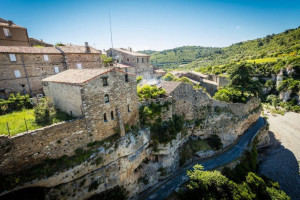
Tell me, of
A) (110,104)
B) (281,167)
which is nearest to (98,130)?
(110,104)

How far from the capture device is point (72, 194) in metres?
12.4

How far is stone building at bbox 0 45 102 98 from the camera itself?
20.0 meters

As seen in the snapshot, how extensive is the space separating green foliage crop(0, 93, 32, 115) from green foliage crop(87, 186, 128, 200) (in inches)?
538

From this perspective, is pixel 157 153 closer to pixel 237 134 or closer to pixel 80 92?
pixel 80 92

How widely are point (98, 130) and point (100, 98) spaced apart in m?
3.24

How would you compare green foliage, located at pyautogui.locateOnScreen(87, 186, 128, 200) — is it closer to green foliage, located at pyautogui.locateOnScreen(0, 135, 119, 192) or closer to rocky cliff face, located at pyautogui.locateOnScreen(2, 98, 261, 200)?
rocky cliff face, located at pyautogui.locateOnScreen(2, 98, 261, 200)

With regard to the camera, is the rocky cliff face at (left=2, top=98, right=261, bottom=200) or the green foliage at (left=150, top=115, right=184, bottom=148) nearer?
the rocky cliff face at (left=2, top=98, right=261, bottom=200)

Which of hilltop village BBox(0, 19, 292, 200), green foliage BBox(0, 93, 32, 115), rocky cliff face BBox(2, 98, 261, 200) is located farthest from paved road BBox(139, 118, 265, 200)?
green foliage BBox(0, 93, 32, 115)

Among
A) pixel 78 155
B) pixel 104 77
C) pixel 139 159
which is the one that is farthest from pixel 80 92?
pixel 139 159

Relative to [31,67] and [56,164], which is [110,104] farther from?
[31,67]

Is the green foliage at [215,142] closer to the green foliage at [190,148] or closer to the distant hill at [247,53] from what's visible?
the green foliage at [190,148]

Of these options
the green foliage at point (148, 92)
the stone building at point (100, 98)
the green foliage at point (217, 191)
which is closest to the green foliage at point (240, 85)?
the green foliage at point (148, 92)

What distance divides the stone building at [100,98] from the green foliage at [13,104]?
381 cm

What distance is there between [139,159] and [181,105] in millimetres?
10184
